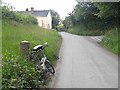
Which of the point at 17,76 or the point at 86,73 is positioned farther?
the point at 86,73

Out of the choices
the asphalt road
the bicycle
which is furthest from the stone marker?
the asphalt road

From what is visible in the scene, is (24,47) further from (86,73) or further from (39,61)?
(86,73)

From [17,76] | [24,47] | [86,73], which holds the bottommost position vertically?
[86,73]

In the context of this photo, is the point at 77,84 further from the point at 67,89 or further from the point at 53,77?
the point at 53,77

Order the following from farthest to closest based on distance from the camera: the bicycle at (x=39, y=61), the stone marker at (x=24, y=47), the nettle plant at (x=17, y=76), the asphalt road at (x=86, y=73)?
the stone marker at (x=24, y=47), the bicycle at (x=39, y=61), the asphalt road at (x=86, y=73), the nettle plant at (x=17, y=76)

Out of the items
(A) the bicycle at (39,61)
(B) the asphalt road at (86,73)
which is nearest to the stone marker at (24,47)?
(A) the bicycle at (39,61)

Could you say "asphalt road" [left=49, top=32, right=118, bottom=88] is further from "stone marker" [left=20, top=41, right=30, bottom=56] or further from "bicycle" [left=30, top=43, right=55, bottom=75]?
"stone marker" [left=20, top=41, right=30, bottom=56]

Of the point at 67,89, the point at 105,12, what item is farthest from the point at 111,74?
the point at 105,12

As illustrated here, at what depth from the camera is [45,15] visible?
251ft

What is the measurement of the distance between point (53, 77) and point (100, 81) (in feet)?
6.73

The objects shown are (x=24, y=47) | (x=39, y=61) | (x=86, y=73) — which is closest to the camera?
(x=24, y=47)

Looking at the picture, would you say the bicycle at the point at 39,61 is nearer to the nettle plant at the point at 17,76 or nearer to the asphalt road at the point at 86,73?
the asphalt road at the point at 86,73

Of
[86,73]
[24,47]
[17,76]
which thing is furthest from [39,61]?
[17,76]

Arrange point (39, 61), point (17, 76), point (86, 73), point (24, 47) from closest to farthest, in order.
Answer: point (17, 76), point (24, 47), point (39, 61), point (86, 73)
